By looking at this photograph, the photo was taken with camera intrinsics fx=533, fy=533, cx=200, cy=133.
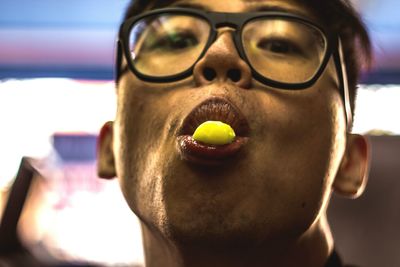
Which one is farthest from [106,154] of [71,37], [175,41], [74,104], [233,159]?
[74,104]

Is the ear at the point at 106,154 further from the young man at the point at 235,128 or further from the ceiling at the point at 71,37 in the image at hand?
the ceiling at the point at 71,37

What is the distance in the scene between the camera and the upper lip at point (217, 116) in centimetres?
73

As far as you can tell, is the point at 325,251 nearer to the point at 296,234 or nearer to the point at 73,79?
the point at 296,234

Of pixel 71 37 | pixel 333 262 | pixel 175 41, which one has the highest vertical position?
pixel 175 41

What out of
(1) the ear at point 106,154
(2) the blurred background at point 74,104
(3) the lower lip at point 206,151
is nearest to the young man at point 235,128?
(3) the lower lip at point 206,151

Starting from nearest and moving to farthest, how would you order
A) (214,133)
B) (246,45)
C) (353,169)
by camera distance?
(214,133)
(246,45)
(353,169)

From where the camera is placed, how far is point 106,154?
1.04 meters

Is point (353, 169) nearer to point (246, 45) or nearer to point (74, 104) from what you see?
point (246, 45)

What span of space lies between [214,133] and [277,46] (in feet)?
0.76

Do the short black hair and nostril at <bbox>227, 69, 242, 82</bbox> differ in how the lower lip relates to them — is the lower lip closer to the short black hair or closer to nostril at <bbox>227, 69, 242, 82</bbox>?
nostril at <bbox>227, 69, 242, 82</bbox>

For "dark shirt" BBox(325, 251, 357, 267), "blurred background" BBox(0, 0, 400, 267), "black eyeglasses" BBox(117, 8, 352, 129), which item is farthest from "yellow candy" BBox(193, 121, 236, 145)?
"blurred background" BBox(0, 0, 400, 267)

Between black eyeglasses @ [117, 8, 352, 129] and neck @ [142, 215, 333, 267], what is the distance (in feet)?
0.79

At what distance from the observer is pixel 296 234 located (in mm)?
798

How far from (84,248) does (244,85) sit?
9.44 ft
